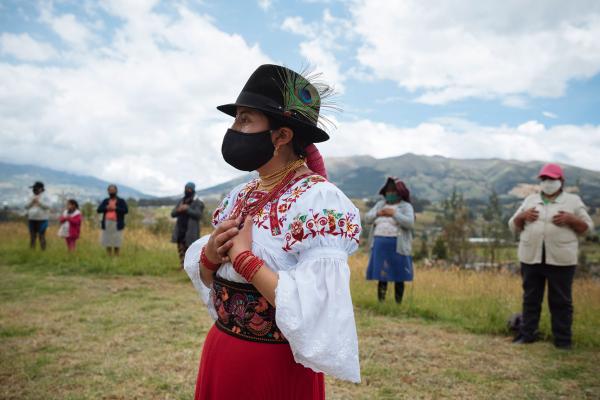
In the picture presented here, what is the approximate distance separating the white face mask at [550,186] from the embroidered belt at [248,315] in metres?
4.55

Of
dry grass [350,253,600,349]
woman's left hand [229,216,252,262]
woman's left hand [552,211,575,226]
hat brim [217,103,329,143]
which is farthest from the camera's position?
dry grass [350,253,600,349]

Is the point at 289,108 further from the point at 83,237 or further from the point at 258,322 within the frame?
the point at 83,237

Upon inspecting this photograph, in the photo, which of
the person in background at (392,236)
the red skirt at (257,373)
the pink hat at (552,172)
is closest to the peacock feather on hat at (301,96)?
the red skirt at (257,373)

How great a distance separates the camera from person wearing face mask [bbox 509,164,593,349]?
196 inches

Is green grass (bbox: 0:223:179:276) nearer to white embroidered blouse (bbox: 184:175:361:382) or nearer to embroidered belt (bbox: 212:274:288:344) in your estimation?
embroidered belt (bbox: 212:274:288:344)

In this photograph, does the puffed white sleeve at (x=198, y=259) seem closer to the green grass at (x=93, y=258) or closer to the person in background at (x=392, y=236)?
the person in background at (x=392, y=236)

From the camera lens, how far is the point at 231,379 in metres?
1.69

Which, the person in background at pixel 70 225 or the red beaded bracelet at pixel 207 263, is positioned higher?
the red beaded bracelet at pixel 207 263

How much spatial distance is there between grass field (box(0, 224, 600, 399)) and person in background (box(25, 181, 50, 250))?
2185 mm

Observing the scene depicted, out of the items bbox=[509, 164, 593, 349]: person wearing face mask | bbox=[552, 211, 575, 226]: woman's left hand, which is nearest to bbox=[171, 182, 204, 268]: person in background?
bbox=[509, 164, 593, 349]: person wearing face mask

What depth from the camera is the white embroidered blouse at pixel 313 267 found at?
147 cm

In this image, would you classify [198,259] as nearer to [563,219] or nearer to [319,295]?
[319,295]

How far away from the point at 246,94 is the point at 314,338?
96 centimetres

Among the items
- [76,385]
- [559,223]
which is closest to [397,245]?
[559,223]
